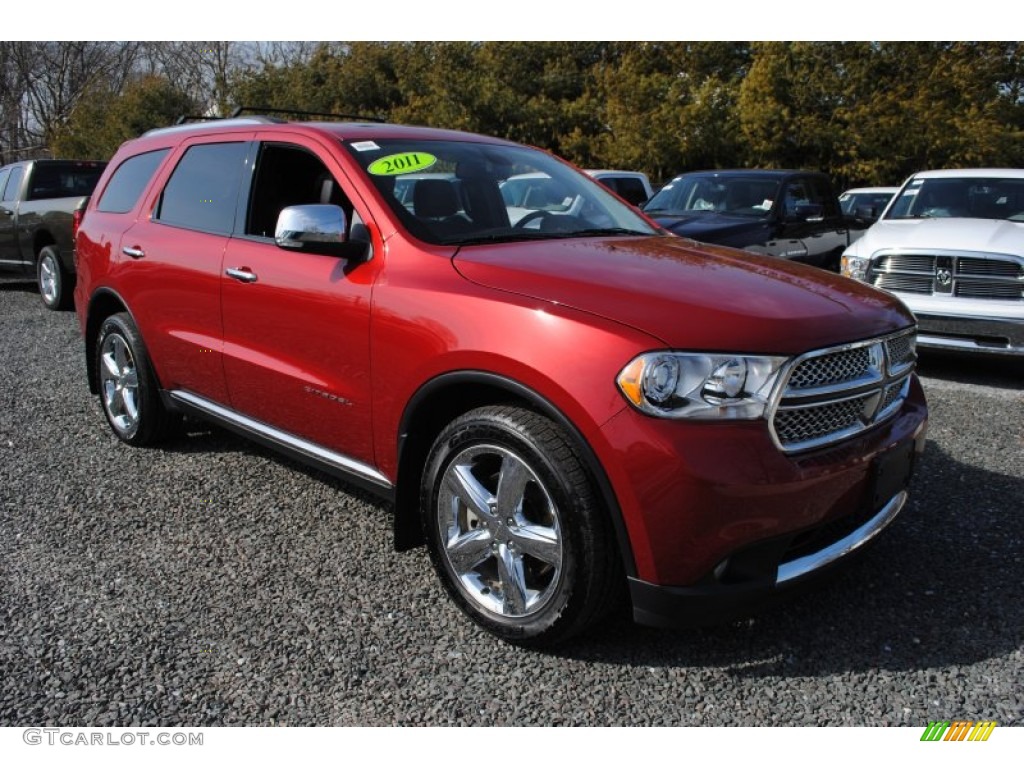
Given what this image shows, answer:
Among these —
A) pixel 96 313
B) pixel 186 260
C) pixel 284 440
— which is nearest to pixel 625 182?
pixel 96 313

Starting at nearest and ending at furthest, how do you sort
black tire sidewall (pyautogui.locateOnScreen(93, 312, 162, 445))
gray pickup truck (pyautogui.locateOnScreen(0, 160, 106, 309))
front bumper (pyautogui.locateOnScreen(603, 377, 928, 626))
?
front bumper (pyautogui.locateOnScreen(603, 377, 928, 626)) < black tire sidewall (pyautogui.locateOnScreen(93, 312, 162, 445)) < gray pickup truck (pyautogui.locateOnScreen(0, 160, 106, 309))

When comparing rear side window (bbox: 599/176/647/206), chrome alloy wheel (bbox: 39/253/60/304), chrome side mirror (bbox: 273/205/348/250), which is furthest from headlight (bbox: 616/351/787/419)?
rear side window (bbox: 599/176/647/206)

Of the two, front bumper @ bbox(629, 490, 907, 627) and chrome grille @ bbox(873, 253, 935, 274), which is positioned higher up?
chrome grille @ bbox(873, 253, 935, 274)

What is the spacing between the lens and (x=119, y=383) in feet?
15.8

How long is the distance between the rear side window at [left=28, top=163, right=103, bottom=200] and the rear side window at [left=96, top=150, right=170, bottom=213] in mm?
6282

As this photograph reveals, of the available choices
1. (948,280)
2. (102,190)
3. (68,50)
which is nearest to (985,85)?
(948,280)

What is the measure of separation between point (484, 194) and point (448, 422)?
3.79ft

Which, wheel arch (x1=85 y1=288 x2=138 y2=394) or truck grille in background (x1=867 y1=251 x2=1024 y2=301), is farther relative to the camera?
truck grille in background (x1=867 y1=251 x2=1024 y2=301)

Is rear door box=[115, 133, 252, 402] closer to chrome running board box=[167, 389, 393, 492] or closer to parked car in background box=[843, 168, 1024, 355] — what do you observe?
chrome running board box=[167, 389, 393, 492]

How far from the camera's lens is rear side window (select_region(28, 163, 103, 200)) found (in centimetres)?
1055

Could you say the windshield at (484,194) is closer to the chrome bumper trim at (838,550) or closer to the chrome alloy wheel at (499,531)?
the chrome alloy wheel at (499,531)

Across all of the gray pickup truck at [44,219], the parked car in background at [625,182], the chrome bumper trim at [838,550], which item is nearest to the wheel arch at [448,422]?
the chrome bumper trim at [838,550]

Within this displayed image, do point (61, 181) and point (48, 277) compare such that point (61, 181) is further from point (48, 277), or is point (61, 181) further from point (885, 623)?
point (885, 623)

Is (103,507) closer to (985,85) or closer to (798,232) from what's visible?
(798,232)
